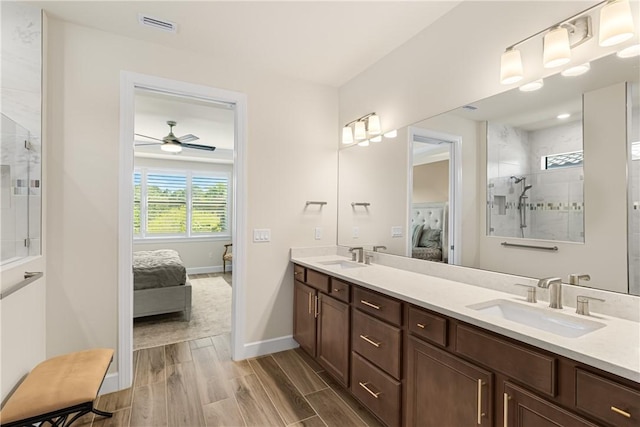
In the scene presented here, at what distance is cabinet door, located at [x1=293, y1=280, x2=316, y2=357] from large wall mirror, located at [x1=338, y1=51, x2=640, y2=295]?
34.4 inches

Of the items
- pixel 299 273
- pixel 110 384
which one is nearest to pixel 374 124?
pixel 299 273

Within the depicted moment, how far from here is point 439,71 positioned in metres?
2.16

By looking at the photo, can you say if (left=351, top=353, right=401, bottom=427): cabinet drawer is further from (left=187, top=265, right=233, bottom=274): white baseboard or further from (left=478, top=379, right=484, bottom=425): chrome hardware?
(left=187, top=265, right=233, bottom=274): white baseboard

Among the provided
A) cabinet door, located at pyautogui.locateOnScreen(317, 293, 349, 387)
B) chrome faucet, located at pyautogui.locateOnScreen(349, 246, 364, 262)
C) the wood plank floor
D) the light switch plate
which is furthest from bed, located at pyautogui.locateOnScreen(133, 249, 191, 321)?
chrome faucet, located at pyautogui.locateOnScreen(349, 246, 364, 262)

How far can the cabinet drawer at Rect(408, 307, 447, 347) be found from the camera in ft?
4.70

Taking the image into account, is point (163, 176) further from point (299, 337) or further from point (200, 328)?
point (299, 337)

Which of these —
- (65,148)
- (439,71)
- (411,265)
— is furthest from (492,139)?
(65,148)

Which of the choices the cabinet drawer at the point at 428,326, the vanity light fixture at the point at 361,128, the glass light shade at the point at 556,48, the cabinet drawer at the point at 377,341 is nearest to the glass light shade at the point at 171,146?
the vanity light fixture at the point at 361,128

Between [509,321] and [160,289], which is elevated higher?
[509,321]

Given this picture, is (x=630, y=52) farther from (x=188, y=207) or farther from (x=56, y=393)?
(x=188, y=207)

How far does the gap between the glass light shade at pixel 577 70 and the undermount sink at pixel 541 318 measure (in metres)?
1.15

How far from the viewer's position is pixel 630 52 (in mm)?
1292

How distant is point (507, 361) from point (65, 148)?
2975 millimetres

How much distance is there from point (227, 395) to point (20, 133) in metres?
2.20
